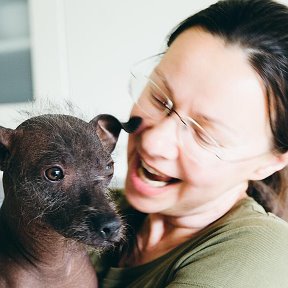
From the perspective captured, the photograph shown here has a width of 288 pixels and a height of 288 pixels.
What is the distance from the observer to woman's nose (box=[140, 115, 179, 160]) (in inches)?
34.8

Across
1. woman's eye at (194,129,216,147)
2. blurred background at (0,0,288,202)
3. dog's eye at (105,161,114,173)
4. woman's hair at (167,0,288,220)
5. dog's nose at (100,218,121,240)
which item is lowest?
blurred background at (0,0,288,202)

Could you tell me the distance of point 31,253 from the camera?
817 mm

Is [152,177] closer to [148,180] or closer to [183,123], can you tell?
[148,180]

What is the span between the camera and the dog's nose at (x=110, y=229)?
691mm

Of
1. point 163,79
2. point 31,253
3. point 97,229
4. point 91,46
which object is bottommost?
point 91,46

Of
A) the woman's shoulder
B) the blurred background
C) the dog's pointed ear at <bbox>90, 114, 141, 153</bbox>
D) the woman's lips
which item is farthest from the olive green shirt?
the blurred background

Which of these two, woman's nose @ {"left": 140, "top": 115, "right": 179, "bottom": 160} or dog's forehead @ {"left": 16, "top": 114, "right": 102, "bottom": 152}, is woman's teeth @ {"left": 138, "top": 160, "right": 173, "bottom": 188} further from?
dog's forehead @ {"left": 16, "top": 114, "right": 102, "bottom": 152}

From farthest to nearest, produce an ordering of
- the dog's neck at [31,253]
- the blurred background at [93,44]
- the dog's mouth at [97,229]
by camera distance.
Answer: the blurred background at [93,44], the dog's neck at [31,253], the dog's mouth at [97,229]

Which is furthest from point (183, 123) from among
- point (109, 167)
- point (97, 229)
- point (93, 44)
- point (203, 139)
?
point (93, 44)

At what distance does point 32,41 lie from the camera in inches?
91.8

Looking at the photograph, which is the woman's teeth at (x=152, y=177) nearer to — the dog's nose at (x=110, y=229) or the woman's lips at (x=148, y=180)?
the woman's lips at (x=148, y=180)

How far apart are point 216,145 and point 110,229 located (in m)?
0.29

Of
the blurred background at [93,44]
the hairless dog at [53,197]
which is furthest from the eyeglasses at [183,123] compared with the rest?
the blurred background at [93,44]

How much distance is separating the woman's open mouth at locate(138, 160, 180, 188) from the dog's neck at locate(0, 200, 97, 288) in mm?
179
